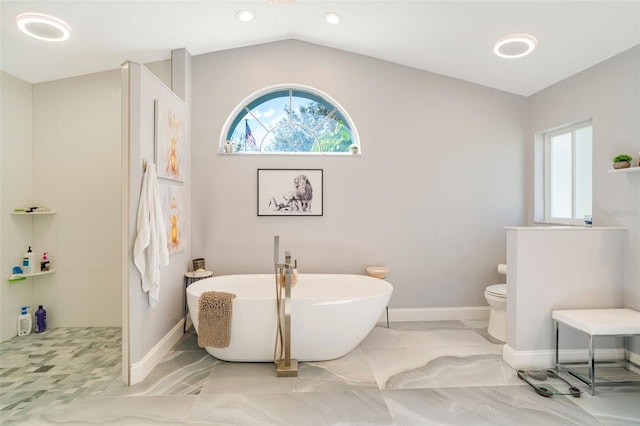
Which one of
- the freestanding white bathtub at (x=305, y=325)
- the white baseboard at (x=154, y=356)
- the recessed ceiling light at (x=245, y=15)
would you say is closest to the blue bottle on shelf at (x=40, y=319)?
the white baseboard at (x=154, y=356)

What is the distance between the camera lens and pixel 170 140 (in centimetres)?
305

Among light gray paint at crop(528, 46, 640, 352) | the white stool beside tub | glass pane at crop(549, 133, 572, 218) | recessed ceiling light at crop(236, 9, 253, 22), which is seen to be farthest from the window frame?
recessed ceiling light at crop(236, 9, 253, 22)

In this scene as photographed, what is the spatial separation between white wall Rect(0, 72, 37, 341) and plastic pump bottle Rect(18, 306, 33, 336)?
4 cm

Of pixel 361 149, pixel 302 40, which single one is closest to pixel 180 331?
pixel 361 149

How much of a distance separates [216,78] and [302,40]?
3.31 feet

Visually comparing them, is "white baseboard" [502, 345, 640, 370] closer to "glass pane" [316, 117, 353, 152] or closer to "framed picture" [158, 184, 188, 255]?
"glass pane" [316, 117, 353, 152]

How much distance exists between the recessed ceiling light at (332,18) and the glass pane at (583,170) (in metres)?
2.54

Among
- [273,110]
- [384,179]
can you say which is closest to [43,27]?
[273,110]

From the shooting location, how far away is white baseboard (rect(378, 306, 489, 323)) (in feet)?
12.5

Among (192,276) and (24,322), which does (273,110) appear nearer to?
(192,276)

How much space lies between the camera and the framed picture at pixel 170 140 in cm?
280

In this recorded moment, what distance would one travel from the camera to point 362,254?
378 cm

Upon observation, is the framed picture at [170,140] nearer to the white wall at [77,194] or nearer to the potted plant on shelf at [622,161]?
the white wall at [77,194]

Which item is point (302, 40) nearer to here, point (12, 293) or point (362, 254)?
point (362, 254)
